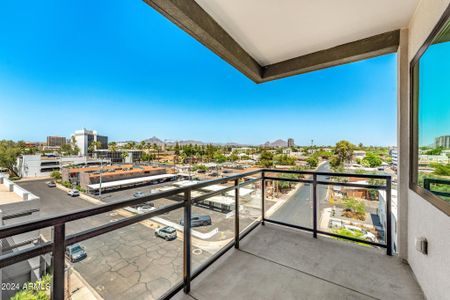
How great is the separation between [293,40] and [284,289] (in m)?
2.95

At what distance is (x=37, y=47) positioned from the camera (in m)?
5.54

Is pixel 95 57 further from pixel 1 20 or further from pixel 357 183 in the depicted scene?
pixel 357 183

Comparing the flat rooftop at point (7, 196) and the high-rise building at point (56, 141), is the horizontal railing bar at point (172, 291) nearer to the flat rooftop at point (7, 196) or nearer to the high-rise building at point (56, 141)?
the flat rooftop at point (7, 196)

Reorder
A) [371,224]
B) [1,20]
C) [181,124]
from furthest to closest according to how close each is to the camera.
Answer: [181,124] → [1,20] → [371,224]

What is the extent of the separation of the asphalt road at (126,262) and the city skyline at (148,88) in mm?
2093

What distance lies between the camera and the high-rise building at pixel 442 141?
1355 mm

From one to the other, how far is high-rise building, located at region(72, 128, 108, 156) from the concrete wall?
20.4 feet

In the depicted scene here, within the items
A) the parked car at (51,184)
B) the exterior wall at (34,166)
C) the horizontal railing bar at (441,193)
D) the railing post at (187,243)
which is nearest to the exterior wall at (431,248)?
the horizontal railing bar at (441,193)

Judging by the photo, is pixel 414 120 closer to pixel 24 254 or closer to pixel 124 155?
pixel 24 254

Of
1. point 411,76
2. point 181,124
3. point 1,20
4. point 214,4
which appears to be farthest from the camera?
point 181,124

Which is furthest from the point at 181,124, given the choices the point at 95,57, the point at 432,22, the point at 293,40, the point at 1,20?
the point at 432,22

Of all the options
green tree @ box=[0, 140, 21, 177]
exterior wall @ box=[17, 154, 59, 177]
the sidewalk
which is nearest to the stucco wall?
the sidewalk

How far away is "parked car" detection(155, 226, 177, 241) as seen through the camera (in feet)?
5.17

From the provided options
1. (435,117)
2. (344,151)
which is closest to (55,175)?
(435,117)
